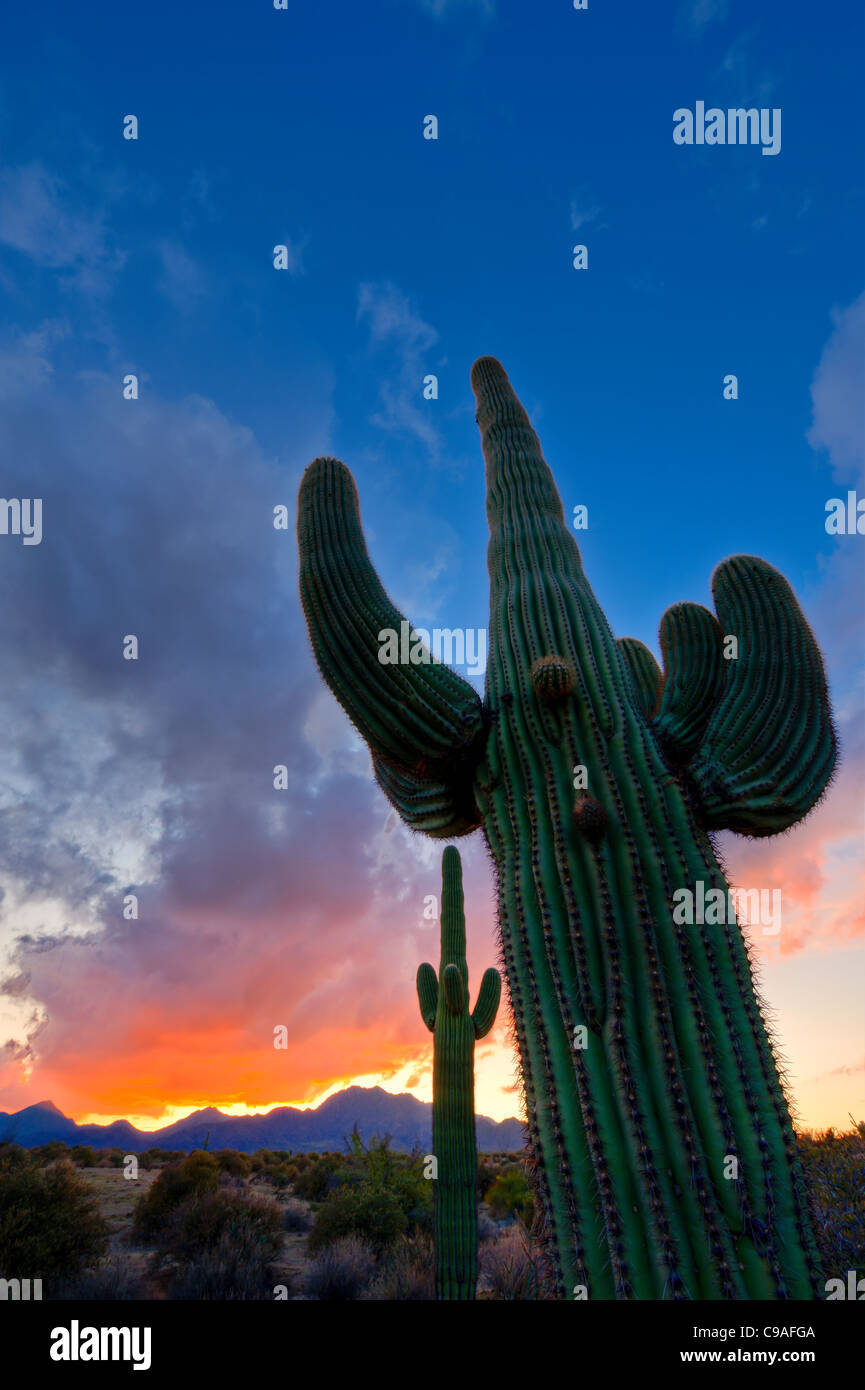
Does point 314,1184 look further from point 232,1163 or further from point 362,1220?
point 362,1220

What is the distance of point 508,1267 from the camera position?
378 inches

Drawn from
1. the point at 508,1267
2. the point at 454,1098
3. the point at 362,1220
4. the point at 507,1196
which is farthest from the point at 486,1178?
the point at 454,1098

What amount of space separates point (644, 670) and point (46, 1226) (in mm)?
11940

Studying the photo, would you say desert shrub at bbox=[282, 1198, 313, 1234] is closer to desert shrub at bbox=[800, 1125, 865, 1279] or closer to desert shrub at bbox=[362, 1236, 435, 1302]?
desert shrub at bbox=[362, 1236, 435, 1302]

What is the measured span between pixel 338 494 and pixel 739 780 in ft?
11.0

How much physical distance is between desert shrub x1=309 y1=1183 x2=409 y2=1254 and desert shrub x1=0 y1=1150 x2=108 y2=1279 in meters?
3.88

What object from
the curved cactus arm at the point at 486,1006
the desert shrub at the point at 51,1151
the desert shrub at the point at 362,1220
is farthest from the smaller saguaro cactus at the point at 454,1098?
the desert shrub at the point at 51,1151

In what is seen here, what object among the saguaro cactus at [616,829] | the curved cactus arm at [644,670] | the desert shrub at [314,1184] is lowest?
the desert shrub at [314,1184]

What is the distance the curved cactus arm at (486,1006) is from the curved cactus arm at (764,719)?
539cm

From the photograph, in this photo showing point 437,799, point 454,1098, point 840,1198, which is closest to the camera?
point 437,799

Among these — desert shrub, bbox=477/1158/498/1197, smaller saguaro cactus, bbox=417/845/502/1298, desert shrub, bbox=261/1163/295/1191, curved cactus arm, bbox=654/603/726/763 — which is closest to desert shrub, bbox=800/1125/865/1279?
curved cactus arm, bbox=654/603/726/763

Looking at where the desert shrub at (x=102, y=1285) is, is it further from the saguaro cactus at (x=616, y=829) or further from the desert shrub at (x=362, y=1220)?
the saguaro cactus at (x=616, y=829)

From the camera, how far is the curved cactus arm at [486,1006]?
8.63m
